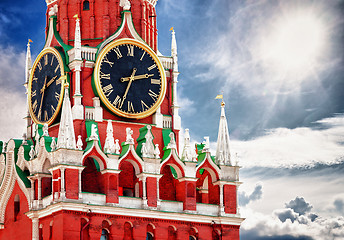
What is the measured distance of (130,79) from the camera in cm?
5575

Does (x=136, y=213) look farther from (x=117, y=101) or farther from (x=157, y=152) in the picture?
(x=117, y=101)

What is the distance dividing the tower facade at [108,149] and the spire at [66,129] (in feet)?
0.15

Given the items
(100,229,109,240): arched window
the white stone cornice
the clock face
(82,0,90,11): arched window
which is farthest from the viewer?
(82,0,90,11): arched window

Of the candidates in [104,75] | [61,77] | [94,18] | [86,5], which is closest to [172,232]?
[104,75]

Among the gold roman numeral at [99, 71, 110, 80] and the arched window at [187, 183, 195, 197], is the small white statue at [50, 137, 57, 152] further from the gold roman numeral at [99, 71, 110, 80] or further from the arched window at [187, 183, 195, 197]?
the arched window at [187, 183, 195, 197]

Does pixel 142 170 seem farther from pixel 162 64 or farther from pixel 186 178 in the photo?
pixel 162 64

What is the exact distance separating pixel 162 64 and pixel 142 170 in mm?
6315

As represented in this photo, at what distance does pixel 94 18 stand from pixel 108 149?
7.27 meters

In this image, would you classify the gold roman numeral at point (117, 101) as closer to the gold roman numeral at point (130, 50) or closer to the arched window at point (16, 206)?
the gold roman numeral at point (130, 50)

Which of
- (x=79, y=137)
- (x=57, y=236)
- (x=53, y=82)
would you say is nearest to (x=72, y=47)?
(x=53, y=82)

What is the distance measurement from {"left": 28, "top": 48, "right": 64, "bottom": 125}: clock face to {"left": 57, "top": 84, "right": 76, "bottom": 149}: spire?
6.65 ft

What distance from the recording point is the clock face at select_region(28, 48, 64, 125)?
183ft

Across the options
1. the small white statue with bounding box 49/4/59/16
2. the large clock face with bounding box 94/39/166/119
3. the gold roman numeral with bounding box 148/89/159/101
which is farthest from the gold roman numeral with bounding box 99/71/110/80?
the small white statue with bounding box 49/4/59/16

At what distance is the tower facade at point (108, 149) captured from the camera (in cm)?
5256
